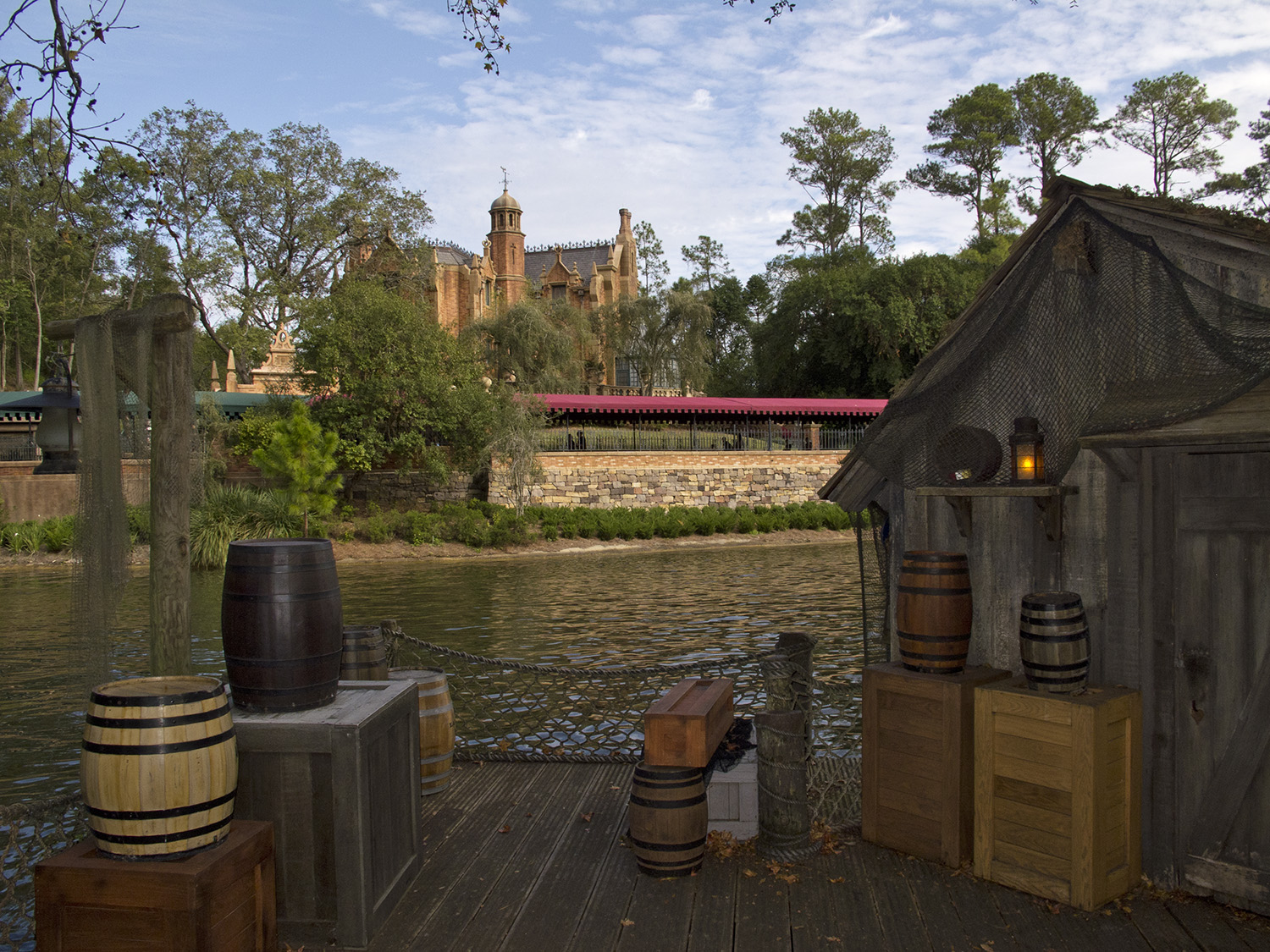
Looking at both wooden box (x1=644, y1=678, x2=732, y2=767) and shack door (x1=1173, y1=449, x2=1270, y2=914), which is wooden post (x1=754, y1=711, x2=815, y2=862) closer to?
wooden box (x1=644, y1=678, x2=732, y2=767)

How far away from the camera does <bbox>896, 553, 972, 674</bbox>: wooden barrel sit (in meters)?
4.25

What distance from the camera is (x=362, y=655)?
546 centimetres

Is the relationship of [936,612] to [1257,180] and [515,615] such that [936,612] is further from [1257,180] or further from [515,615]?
[515,615]

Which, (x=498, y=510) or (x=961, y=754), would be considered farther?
(x=498, y=510)

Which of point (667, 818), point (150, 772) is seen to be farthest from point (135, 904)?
point (667, 818)

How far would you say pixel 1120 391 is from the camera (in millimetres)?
3838

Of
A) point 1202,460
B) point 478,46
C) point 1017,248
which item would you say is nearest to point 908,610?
point 1202,460

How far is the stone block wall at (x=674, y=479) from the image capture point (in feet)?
99.8

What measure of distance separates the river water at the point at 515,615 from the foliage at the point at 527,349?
44.5ft

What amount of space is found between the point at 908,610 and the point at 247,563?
293 cm

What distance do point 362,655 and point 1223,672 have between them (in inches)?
173

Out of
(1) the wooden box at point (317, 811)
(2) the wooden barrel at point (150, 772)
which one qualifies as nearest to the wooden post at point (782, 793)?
(1) the wooden box at point (317, 811)

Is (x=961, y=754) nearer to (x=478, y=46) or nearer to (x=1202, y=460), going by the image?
(x=1202, y=460)

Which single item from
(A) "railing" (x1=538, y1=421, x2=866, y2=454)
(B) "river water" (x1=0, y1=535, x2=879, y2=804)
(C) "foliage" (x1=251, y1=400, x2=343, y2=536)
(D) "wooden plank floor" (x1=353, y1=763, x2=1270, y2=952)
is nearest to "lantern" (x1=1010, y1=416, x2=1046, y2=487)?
(D) "wooden plank floor" (x1=353, y1=763, x2=1270, y2=952)
